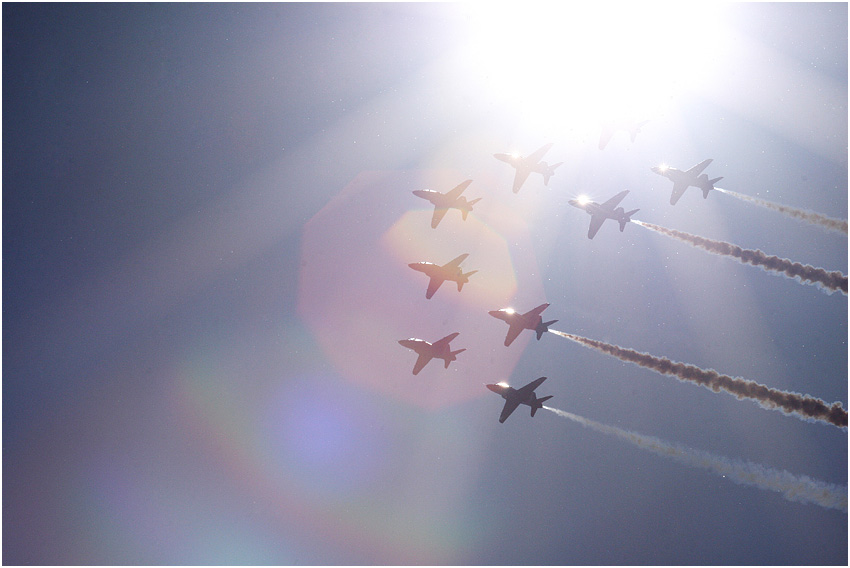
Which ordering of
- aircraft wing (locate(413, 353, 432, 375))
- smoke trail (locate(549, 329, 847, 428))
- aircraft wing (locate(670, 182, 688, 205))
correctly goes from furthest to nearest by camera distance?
aircraft wing (locate(670, 182, 688, 205)) < aircraft wing (locate(413, 353, 432, 375)) < smoke trail (locate(549, 329, 847, 428))

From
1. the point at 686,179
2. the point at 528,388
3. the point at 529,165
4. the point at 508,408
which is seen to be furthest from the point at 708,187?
the point at 508,408

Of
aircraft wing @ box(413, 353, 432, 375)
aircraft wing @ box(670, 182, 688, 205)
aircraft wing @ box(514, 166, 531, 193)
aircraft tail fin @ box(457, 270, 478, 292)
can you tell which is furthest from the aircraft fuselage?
aircraft wing @ box(670, 182, 688, 205)

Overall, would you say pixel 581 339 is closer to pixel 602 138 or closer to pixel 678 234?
pixel 678 234

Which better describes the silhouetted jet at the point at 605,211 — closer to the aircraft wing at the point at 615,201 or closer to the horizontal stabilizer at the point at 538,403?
the aircraft wing at the point at 615,201

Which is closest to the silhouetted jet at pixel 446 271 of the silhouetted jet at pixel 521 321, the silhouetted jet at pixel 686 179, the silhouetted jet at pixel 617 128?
the silhouetted jet at pixel 521 321

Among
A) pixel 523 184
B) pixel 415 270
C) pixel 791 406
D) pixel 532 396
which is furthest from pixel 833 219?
pixel 415 270

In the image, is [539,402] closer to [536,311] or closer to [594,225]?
[536,311]

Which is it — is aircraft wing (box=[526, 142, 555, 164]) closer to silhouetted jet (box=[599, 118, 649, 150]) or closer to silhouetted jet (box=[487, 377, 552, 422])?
silhouetted jet (box=[599, 118, 649, 150])
